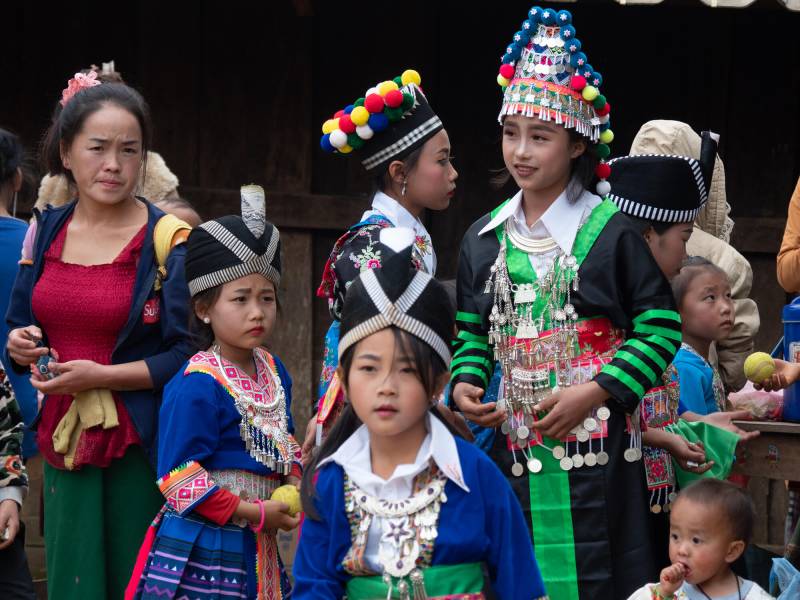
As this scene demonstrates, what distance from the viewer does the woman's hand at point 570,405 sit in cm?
381

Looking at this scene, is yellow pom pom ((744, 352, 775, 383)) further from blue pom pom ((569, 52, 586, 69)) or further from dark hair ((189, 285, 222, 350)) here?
dark hair ((189, 285, 222, 350))

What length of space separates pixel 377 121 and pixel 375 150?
0.12 m

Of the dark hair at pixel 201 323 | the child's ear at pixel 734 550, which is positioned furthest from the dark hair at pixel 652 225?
the dark hair at pixel 201 323

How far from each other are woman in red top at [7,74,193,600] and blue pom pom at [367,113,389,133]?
2.50 ft

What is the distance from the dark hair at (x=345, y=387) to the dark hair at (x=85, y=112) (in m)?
1.49

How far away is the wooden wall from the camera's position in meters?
6.64

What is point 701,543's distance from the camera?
387 cm

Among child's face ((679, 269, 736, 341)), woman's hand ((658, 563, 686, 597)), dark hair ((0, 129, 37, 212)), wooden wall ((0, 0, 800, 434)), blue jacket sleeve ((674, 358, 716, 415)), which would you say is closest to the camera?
woman's hand ((658, 563, 686, 597))

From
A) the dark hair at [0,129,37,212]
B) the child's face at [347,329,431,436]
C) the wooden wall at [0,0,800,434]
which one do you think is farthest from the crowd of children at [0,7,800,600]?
the wooden wall at [0,0,800,434]

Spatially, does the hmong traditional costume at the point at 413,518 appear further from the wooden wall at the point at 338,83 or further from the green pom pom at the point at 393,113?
the wooden wall at the point at 338,83

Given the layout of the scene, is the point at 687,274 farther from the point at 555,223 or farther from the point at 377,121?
the point at 377,121

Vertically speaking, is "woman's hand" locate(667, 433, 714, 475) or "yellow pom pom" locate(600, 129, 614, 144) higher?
"yellow pom pom" locate(600, 129, 614, 144)

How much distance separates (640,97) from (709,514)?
10.9 feet

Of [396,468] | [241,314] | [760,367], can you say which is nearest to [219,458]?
[241,314]
